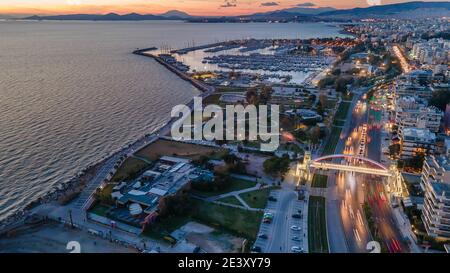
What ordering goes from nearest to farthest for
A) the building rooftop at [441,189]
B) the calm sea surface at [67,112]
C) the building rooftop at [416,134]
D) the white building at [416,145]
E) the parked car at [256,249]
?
the parked car at [256,249]
the building rooftop at [441,189]
the calm sea surface at [67,112]
the white building at [416,145]
the building rooftop at [416,134]

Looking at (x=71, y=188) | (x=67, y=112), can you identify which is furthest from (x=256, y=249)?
(x=67, y=112)

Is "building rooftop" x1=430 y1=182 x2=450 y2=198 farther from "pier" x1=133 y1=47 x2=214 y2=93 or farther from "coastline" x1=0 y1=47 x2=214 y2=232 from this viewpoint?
"pier" x1=133 y1=47 x2=214 y2=93

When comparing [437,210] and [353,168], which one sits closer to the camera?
[437,210]

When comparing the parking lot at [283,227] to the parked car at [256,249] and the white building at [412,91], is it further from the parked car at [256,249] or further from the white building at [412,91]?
the white building at [412,91]

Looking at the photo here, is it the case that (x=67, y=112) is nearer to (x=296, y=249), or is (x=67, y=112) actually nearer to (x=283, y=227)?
(x=283, y=227)

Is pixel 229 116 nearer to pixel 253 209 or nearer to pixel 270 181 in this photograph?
pixel 270 181

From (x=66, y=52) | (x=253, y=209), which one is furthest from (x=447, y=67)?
(x=66, y=52)

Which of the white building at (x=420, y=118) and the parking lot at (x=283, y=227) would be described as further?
the white building at (x=420, y=118)

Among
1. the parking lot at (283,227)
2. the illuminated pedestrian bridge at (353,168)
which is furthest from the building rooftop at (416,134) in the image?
the parking lot at (283,227)
